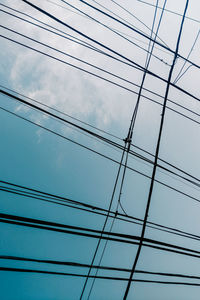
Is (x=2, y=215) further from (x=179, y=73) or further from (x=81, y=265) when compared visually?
(x=179, y=73)

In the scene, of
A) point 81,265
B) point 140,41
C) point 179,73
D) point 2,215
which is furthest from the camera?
point 140,41

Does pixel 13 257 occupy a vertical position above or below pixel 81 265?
below

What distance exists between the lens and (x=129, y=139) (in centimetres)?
477

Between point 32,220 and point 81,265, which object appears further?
point 81,265

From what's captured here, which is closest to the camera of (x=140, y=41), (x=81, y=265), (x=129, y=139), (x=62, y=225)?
(x=62, y=225)

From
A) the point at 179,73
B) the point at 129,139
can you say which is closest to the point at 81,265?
the point at 129,139

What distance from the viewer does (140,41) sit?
263 inches

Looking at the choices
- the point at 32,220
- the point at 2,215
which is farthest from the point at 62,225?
the point at 2,215

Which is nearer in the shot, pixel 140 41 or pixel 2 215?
pixel 2 215

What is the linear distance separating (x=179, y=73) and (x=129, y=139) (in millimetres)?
3107

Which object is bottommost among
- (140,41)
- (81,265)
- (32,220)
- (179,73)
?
(81,265)

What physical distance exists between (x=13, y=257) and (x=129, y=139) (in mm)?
3236

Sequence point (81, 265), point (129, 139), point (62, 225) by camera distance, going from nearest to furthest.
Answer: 1. point (62, 225)
2. point (81, 265)
3. point (129, 139)

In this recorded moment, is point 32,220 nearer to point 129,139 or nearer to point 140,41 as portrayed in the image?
point 129,139
